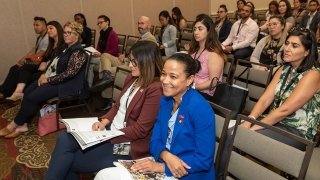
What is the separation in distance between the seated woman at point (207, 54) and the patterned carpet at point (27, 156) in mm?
1273

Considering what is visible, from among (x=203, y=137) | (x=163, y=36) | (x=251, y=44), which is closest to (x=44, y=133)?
(x=203, y=137)

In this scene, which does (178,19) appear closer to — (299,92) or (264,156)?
(299,92)

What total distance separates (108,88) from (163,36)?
1.83 meters

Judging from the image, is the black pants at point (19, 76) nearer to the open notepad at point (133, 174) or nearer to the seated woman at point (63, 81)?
the seated woman at point (63, 81)

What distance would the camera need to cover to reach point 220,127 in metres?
1.66

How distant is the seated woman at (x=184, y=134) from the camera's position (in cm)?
152

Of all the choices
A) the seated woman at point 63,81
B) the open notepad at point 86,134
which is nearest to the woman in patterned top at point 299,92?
the open notepad at point 86,134

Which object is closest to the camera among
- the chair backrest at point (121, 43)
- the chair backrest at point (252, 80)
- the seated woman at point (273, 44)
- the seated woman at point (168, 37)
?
the chair backrest at point (252, 80)

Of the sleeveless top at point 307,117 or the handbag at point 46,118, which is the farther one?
the handbag at point 46,118

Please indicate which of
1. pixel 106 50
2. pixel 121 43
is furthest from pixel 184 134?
pixel 121 43

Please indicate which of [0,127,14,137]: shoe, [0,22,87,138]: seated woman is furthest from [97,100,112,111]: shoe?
[0,127,14,137]: shoe

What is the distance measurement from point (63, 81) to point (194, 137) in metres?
2.07

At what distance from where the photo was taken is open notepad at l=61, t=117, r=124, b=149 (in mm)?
1732

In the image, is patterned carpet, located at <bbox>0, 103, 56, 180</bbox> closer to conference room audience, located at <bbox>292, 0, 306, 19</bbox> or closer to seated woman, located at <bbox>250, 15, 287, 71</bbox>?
seated woman, located at <bbox>250, 15, 287, 71</bbox>
